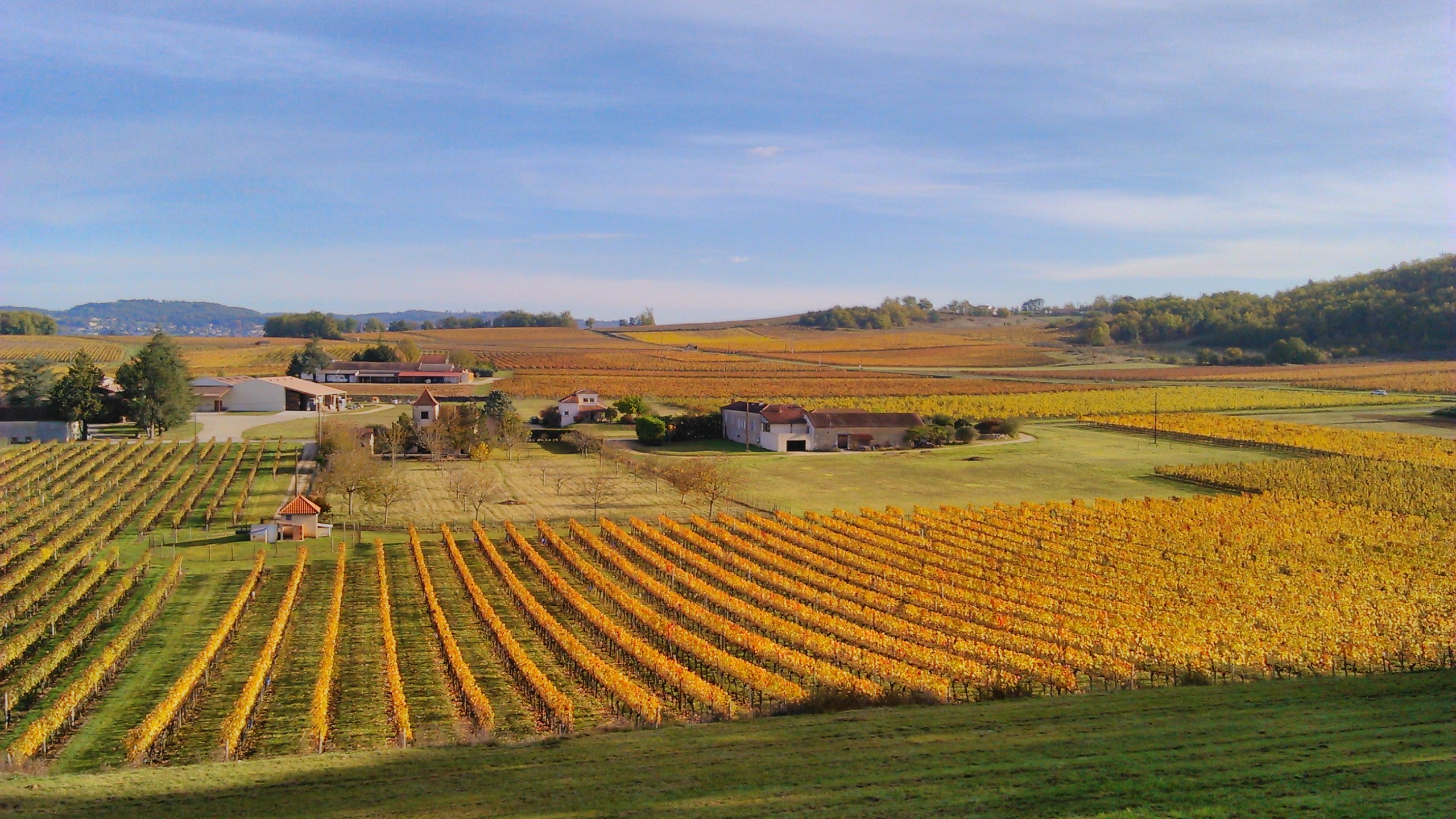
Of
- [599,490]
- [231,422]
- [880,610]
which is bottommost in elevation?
[880,610]

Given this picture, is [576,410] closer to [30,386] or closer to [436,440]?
[436,440]

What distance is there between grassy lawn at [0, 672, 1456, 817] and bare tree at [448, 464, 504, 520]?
22.1 m

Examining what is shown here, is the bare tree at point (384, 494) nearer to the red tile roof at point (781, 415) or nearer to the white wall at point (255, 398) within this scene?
the red tile roof at point (781, 415)

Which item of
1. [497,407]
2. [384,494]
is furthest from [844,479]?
[497,407]

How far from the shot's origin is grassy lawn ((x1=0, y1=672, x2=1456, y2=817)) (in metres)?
12.9

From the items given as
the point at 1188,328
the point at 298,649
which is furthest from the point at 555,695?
the point at 1188,328

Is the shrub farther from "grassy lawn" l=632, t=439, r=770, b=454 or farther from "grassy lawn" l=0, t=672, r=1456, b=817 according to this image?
"grassy lawn" l=0, t=672, r=1456, b=817

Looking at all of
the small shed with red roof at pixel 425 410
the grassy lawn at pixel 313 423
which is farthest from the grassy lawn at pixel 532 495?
the grassy lawn at pixel 313 423

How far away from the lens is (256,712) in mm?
18609

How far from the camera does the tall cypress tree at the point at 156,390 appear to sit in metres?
59.9

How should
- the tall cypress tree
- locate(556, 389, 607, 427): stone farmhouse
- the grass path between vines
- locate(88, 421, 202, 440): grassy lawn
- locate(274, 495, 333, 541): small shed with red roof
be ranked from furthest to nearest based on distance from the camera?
1. locate(556, 389, 607, 427): stone farmhouse
2. the tall cypress tree
3. locate(88, 421, 202, 440): grassy lawn
4. locate(274, 495, 333, 541): small shed with red roof
5. the grass path between vines

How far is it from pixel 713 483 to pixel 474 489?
9265 mm

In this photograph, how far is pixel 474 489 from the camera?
40.2 metres

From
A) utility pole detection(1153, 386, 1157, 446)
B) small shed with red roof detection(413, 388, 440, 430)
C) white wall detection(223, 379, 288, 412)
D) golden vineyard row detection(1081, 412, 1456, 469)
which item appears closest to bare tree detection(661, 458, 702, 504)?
small shed with red roof detection(413, 388, 440, 430)
